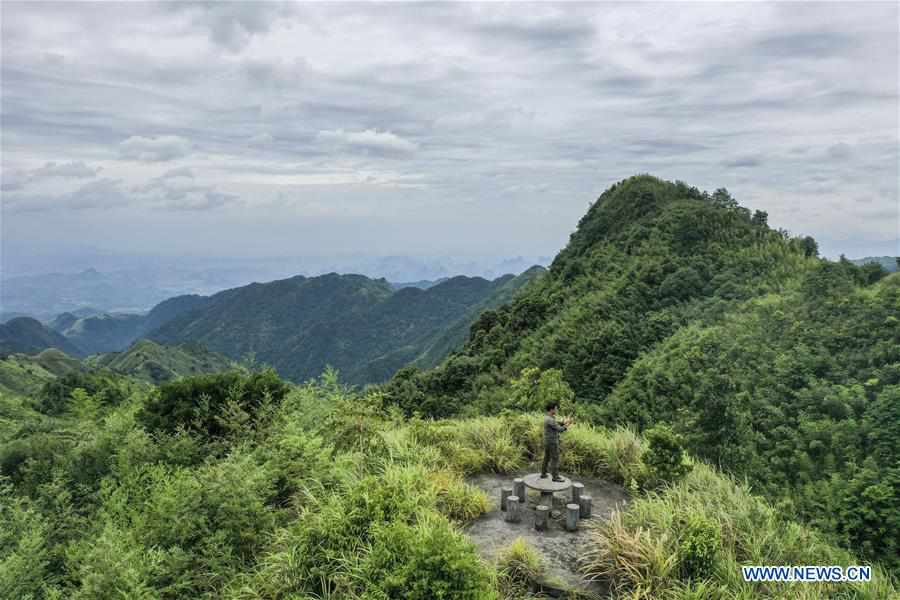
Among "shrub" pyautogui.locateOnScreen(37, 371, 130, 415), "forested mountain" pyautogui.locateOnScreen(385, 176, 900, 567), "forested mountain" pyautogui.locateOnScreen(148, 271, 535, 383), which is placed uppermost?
"forested mountain" pyautogui.locateOnScreen(385, 176, 900, 567)

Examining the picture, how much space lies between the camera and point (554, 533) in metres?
7.66

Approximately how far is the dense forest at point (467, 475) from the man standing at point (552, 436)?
1145 mm

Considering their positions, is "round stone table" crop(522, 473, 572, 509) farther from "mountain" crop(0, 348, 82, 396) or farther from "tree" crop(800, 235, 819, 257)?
"mountain" crop(0, 348, 82, 396)

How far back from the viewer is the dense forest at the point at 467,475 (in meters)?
6.36

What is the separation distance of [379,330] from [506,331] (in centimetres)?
14170

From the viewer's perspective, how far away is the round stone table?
824 cm

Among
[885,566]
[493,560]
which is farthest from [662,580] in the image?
[885,566]

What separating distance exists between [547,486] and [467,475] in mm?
1850

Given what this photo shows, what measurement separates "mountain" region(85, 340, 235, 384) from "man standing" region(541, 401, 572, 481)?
78.7 meters

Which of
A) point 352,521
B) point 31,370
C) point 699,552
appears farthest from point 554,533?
point 31,370

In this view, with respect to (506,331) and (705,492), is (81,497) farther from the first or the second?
(506,331)

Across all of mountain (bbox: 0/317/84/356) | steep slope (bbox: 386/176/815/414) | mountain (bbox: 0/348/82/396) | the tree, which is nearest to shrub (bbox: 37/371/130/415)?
mountain (bbox: 0/348/82/396)

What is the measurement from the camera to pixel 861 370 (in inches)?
639

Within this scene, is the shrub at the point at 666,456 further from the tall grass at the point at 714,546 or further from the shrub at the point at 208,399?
the shrub at the point at 208,399
